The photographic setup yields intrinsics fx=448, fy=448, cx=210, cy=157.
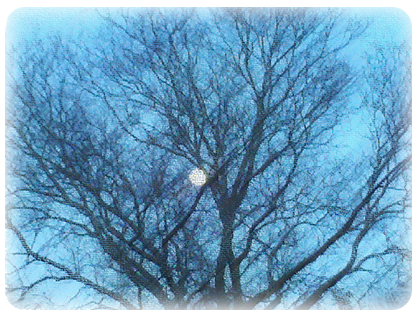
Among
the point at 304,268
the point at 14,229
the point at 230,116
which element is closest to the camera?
the point at 14,229

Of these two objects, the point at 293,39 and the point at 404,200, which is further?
the point at 293,39

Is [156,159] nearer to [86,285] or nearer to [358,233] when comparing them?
[86,285]

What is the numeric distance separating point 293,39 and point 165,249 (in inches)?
58.2

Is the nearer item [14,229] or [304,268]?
[14,229]

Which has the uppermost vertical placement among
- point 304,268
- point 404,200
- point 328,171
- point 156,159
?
point 156,159

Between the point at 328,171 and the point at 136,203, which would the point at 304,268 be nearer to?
the point at 328,171

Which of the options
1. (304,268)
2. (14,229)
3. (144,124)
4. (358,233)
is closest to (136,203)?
(144,124)

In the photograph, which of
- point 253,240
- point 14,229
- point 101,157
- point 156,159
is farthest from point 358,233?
point 14,229

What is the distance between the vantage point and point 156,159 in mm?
2523

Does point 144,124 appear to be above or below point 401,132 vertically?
above

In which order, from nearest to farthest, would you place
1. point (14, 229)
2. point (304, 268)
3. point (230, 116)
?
point (14, 229) → point (304, 268) → point (230, 116)

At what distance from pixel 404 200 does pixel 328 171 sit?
45 centimetres

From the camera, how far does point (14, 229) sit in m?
2.35

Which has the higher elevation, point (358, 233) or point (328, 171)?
point (328, 171)
